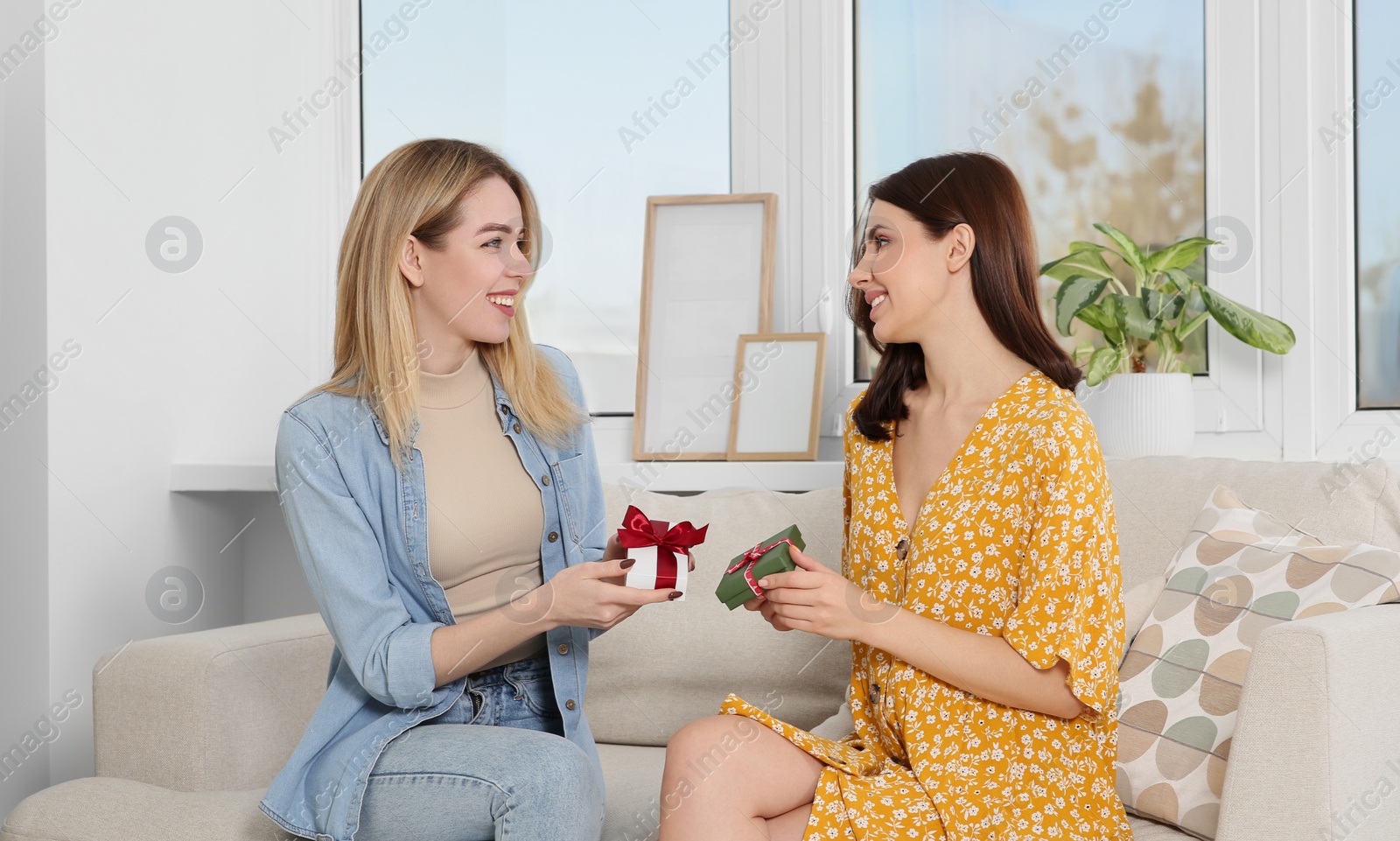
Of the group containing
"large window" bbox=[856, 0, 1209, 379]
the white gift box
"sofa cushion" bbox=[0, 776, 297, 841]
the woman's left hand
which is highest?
"large window" bbox=[856, 0, 1209, 379]

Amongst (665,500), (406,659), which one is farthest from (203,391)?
(406,659)

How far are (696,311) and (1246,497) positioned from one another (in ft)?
4.17

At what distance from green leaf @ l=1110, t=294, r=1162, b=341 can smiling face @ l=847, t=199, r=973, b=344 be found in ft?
2.57

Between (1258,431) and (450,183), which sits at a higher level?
(450,183)

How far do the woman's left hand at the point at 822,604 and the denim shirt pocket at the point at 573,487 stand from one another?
0.37 m

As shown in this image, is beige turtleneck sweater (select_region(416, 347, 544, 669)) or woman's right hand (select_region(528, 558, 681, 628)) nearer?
woman's right hand (select_region(528, 558, 681, 628))

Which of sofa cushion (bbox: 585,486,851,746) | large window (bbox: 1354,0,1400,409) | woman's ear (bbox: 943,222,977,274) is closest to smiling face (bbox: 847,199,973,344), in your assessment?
woman's ear (bbox: 943,222,977,274)

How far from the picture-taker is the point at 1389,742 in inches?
51.2

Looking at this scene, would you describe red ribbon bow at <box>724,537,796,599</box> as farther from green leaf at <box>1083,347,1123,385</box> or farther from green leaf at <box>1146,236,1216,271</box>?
green leaf at <box>1146,236,1216,271</box>

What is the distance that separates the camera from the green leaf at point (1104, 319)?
7.06ft

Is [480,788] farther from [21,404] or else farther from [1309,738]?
[21,404]

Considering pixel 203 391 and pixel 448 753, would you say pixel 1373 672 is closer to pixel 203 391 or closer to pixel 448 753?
pixel 448 753

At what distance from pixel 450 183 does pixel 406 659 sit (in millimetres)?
638

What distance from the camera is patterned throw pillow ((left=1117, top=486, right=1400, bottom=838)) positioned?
1.46 meters
